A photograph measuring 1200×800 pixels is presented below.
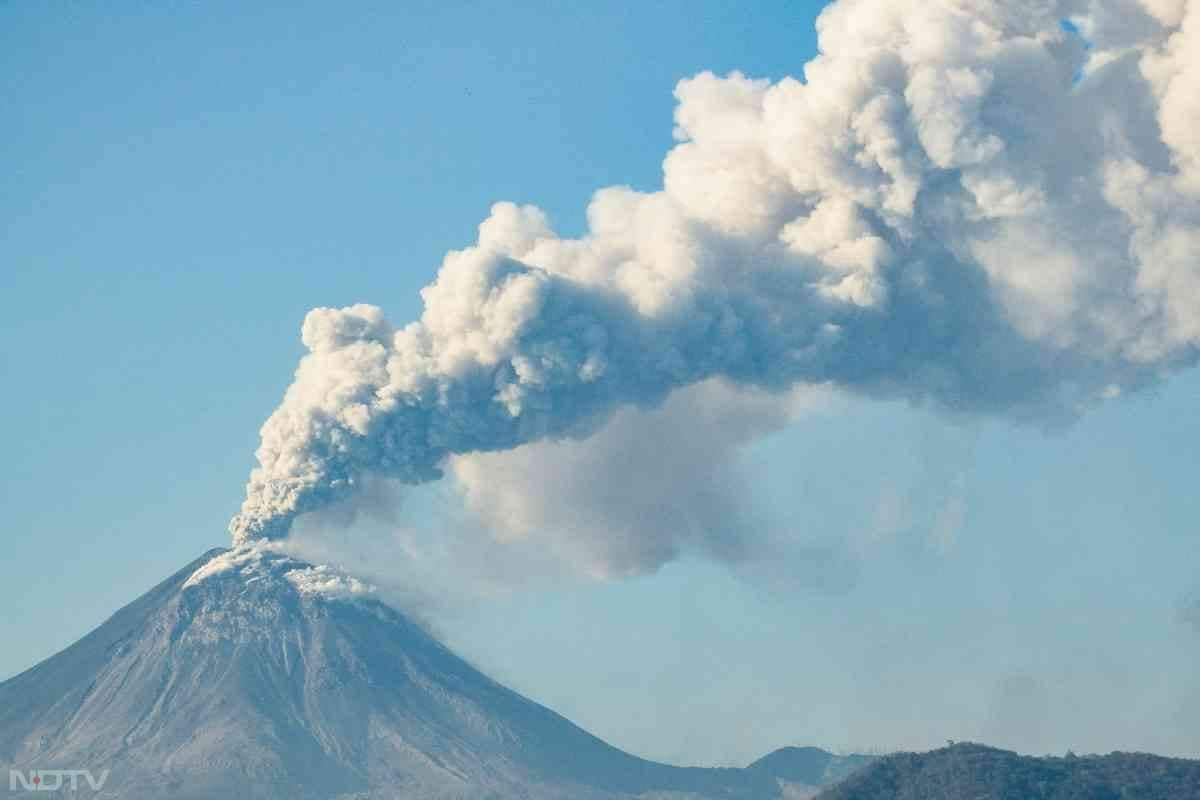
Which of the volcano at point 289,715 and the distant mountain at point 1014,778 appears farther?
the volcano at point 289,715

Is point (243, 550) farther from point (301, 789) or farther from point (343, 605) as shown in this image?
point (301, 789)

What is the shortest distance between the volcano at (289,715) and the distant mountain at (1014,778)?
39208mm

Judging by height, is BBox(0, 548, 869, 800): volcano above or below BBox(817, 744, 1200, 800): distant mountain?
above

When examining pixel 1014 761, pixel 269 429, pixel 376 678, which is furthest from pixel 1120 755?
pixel 376 678

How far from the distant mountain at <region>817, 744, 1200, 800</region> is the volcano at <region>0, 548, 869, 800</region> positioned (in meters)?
39.2

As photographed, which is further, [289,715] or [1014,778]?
[289,715]

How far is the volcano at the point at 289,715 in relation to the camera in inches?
3816

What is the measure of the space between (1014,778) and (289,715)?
54.2 metres

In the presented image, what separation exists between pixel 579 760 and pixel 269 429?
37.8 m

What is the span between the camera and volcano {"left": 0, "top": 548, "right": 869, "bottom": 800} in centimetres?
9694

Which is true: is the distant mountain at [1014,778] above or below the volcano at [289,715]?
below

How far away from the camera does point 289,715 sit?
4060 inches

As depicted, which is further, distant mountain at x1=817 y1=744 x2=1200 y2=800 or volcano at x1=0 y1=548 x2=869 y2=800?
volcano at x1=0 y1=548 x2=869 y2=800

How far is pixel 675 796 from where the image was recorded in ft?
338
